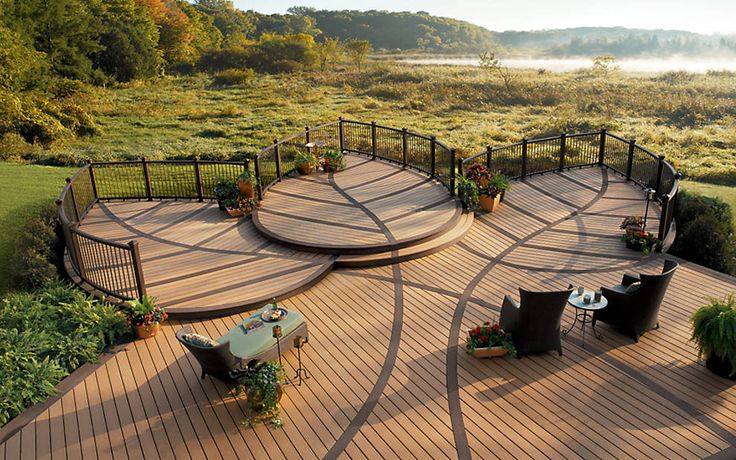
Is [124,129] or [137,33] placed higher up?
[137,33]

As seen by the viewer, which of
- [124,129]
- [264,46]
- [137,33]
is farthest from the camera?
[264,46]

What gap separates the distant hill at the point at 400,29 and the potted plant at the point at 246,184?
106129 mm

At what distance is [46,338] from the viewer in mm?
7801

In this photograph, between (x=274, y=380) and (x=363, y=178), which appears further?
(x=363, y=178)

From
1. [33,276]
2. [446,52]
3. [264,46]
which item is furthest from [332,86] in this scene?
[446,52]

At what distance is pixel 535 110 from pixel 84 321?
40.5 metres

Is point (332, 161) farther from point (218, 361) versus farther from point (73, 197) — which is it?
point (218, 361)

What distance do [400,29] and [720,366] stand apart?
129922mm

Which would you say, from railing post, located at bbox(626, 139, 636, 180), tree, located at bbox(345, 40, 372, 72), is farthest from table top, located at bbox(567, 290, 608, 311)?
tree, located at bbox(345, 40, 372, 72)

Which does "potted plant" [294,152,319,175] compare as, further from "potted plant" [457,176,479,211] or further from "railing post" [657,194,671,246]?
"railing post" [657,194,671,246]

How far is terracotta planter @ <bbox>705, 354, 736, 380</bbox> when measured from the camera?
23.4ft

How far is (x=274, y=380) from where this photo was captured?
21.4 ft

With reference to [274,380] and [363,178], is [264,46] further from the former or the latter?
[274,380]

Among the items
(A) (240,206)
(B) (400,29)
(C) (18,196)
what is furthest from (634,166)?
(B) (400,29)
